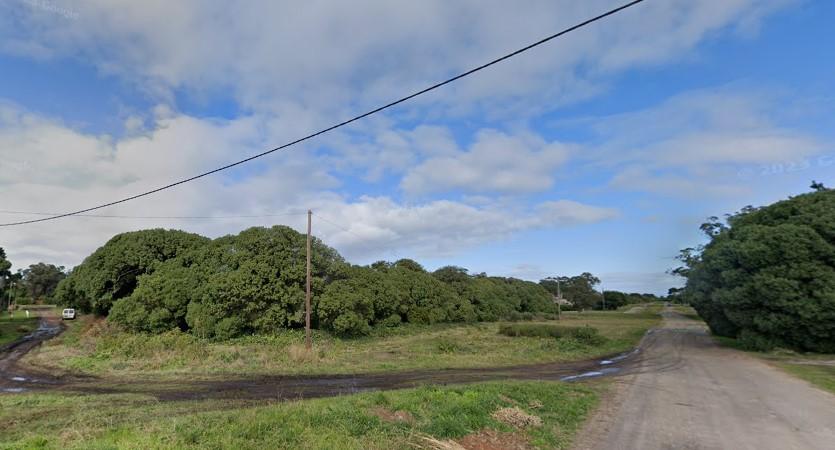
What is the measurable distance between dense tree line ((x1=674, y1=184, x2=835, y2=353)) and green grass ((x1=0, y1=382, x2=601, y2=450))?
16.2 metres

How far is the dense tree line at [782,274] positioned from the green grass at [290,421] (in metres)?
16.2

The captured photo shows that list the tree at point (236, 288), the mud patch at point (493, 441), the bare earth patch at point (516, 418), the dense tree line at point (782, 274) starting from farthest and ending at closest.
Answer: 1. the tree at point (236, 288)
2. the dense tree line at point (782, 274)
3. the bare earth patch at point (516, 418)
4. the mud patch at point (493, 441)

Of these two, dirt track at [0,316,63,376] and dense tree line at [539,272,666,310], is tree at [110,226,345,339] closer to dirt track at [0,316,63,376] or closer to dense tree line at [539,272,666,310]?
dirt track at [0,316,63,376]

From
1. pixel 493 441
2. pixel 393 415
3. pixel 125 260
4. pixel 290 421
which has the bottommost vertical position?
pixel 493 441

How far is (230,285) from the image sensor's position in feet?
100

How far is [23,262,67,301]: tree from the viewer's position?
98.5 m

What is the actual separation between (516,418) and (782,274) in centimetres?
2066

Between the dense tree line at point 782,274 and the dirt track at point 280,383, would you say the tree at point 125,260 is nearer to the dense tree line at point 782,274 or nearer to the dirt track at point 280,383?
the dirt track at point 280,383

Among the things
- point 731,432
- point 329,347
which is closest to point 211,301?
point 329,347

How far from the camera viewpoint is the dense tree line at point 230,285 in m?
31.3

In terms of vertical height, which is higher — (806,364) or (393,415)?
(393,415)

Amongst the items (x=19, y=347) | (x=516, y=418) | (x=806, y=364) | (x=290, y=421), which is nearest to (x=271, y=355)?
(x=290, y=421)

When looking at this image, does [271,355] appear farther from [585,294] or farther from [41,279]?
[585,294]

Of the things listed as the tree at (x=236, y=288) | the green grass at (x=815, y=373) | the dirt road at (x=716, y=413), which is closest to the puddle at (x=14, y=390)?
the tree at (x=236, y=288)
